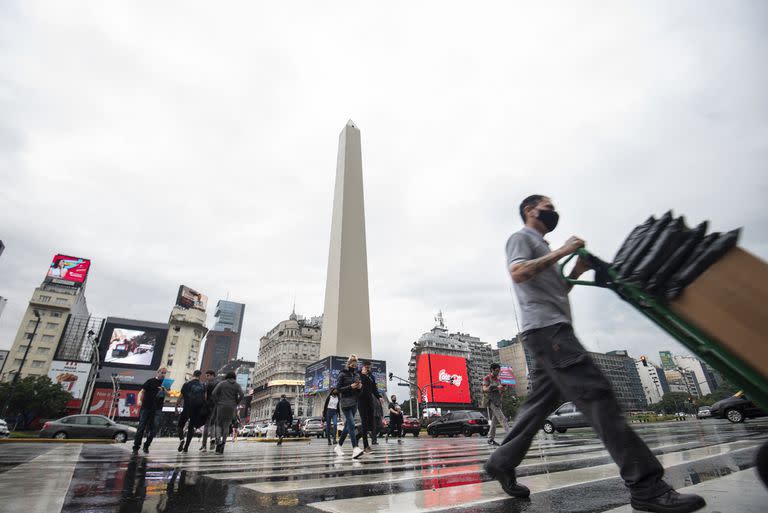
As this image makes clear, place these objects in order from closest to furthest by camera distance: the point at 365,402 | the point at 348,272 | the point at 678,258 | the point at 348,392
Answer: the point at 678,258
the point at 348,392
the point at 365,402
the point at 348,272

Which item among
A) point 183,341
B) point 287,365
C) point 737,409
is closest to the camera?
point 737,409

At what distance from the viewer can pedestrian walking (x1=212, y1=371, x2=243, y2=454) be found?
23.8 feet

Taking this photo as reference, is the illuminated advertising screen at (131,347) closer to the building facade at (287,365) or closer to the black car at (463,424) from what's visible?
the building facade at (287,365)

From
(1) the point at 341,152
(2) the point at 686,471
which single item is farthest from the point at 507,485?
(1) the point at 341,152

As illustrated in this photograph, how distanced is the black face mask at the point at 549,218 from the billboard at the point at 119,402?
66.9 m

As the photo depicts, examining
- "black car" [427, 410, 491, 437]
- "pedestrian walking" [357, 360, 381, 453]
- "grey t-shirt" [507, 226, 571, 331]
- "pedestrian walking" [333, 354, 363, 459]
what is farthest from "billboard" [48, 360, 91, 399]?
"grey t-shirt" [507, 226, 571, 331]

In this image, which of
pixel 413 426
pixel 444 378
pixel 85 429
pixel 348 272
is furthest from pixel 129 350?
pixel 413 426

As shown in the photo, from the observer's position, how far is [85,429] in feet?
54.5

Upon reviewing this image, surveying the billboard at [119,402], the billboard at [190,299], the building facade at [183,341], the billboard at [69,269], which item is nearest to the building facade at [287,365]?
the building facade at [183,341]

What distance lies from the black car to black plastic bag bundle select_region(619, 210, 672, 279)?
63.7 feet

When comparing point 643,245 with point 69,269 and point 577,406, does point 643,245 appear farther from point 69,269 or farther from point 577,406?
point 69,269

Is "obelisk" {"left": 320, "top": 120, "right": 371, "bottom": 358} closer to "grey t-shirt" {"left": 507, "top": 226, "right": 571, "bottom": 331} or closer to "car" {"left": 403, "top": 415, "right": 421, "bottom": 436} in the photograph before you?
"car" {"left": 403, "top": 415, "right": 421, "bottom": 436}

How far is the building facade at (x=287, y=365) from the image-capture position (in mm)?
89375

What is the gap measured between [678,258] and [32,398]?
57382 mm
